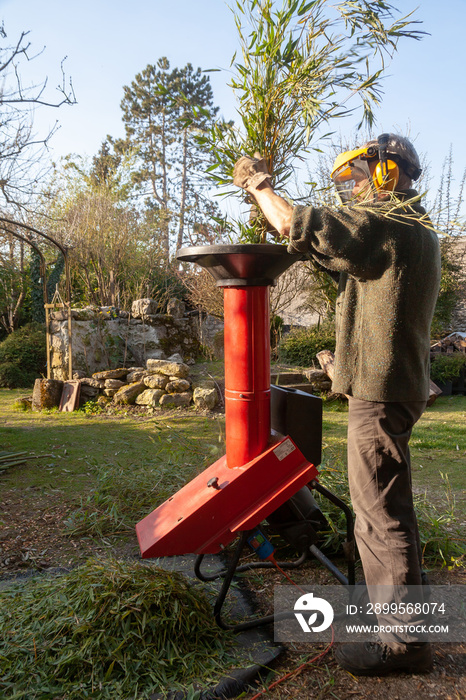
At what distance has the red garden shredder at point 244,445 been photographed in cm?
197

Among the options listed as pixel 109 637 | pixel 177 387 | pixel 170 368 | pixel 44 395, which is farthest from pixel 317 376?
pixel 109 637

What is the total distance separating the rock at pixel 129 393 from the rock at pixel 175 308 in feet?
12.6

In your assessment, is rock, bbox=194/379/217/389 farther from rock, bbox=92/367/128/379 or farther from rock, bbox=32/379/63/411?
rock, bbox=32/379/63/411

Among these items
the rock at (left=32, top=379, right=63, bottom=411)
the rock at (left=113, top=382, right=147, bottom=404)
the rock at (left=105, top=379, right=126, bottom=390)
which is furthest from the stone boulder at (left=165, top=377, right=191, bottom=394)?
the rock at (left=32, top=379, right=63, bottom=411)

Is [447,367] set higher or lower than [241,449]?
lower

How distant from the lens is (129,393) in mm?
7980

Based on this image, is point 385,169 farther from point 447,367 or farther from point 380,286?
point 447,367

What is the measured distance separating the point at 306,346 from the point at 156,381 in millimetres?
3065

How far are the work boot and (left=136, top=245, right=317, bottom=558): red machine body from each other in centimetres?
59

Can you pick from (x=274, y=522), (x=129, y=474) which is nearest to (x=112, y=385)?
(x=129, y=474)

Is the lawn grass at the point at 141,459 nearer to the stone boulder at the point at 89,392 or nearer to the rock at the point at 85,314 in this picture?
the stone boulder at the point at 89,392

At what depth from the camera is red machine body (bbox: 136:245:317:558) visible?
1.97 metres

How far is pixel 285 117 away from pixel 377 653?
87.5 inches

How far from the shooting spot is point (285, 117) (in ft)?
7.65
